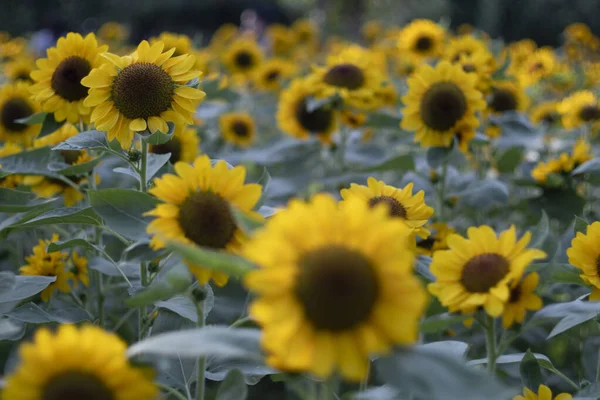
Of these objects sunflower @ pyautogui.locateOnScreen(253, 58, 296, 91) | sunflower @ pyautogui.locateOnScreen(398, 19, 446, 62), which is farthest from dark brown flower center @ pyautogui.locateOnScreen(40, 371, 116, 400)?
sunflower @ pyautogui.locateOnScreen(253, 58, 296, 91)

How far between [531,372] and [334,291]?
0.58 m

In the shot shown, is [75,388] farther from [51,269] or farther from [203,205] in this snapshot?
[51,269]

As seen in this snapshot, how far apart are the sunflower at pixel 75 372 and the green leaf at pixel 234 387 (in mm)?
166

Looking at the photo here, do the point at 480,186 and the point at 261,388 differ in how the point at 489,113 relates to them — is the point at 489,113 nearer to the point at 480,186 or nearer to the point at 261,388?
the point at 480,186

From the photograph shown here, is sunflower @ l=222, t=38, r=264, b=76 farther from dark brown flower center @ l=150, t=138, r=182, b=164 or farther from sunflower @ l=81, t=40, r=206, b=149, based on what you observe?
sunflower @ l=81, t=40, r=206, b=149

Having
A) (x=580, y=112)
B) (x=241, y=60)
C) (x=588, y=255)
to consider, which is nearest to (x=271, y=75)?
(x=241, y=60)

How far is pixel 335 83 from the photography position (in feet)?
7.13

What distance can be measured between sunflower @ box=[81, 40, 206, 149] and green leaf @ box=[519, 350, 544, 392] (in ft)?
2.16

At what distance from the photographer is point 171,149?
1.65 meters

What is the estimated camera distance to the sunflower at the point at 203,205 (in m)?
0.88

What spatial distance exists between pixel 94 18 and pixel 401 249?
13768 millimetres

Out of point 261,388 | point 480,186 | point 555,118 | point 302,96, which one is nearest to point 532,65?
point 555,118

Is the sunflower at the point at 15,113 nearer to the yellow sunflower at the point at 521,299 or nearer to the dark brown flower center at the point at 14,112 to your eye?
the dark brown flower center at the point at 14,112

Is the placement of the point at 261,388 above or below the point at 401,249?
below
